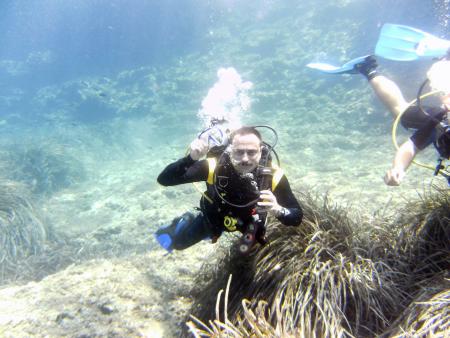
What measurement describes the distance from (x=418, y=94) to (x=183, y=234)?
9.89 feet

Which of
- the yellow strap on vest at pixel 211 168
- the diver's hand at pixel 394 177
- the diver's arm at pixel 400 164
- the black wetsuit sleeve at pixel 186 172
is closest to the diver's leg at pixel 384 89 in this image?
the diver's arm at pixel 400 164

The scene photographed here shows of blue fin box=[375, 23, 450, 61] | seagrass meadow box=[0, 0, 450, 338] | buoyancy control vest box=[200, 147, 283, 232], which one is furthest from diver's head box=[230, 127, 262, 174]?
blue fin box=[375, 23, 450, 61]

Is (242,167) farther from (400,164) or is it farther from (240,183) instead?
(400,164)

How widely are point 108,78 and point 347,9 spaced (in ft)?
68.9

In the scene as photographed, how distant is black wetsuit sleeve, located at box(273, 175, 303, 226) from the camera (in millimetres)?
2781

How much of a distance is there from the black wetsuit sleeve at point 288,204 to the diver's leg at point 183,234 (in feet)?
3.69

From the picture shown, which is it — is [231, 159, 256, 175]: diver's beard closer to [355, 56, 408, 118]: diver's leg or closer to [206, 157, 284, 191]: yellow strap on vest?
[206, 157, 284, 191]: yellow strap on vest

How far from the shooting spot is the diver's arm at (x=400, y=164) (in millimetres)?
2494

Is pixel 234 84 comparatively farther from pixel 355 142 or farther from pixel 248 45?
pixel 355 142

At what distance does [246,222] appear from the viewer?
9.82ft

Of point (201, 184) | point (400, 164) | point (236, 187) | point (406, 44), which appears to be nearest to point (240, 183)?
point (236, 187)

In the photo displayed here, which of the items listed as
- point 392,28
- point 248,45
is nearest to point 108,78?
point 248,45

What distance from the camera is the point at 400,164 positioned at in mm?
2689

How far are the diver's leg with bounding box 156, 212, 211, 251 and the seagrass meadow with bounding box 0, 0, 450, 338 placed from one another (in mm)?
331
